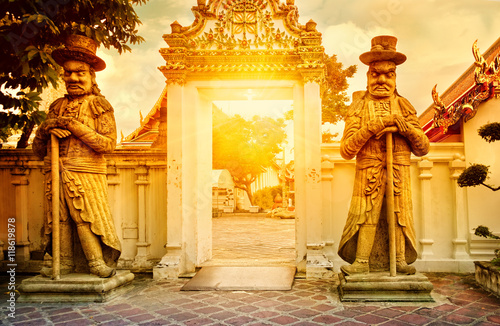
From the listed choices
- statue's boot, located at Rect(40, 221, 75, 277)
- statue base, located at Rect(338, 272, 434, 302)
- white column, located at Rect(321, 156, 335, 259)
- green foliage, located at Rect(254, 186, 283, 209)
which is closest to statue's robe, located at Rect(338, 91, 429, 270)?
statue base, located at Rect(338, 272, 434, 302)

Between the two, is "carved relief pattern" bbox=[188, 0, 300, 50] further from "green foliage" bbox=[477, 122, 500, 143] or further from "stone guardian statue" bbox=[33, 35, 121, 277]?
"green foliage" bbox=[477, 122, 500, 143]

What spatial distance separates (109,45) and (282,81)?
2.99 metres

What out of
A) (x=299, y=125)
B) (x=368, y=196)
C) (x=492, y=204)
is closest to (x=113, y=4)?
(x=299, y=125)

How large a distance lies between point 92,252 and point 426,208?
5333mm

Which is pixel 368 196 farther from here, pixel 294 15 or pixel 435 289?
pixel 294 15

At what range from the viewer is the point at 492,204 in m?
6.57

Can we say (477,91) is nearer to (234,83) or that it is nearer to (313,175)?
(313,175)

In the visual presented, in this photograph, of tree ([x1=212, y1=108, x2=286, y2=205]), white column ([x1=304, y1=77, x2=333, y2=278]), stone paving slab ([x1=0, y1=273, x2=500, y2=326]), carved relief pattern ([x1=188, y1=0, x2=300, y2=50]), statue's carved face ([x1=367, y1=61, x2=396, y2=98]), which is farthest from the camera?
tree ([x1=212, y1=108, x2=286, y2=205])

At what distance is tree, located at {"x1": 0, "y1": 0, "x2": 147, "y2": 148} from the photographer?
4859 mm

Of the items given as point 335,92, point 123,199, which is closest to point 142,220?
point 123,199

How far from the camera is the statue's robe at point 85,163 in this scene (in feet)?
16.9

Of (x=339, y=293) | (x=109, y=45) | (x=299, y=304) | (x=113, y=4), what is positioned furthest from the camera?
(x=109, y=45)

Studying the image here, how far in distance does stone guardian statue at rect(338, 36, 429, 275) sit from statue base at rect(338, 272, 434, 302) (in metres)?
0.19

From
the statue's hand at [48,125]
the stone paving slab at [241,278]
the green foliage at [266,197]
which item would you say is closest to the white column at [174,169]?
the stone paving slab at [241,278]
